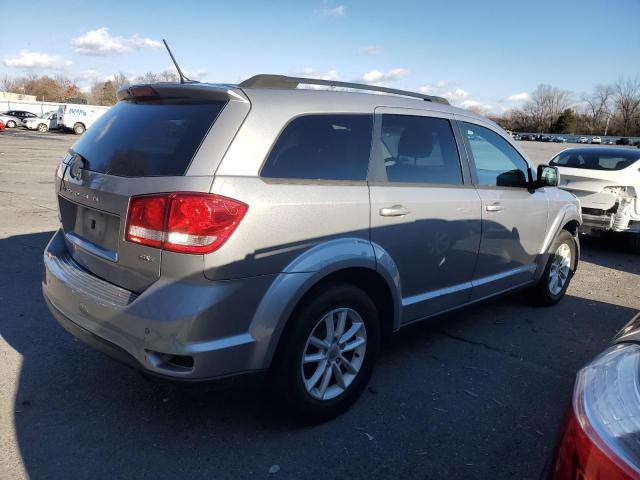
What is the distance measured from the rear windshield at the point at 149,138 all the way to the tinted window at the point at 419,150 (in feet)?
4.08

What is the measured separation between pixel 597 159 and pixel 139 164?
27.2 ft

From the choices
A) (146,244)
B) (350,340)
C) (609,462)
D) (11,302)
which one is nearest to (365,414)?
(350,340)

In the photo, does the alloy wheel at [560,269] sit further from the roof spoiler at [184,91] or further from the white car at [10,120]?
the white car at [10,120]

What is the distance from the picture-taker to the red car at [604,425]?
1175mm

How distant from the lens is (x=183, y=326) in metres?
2.41

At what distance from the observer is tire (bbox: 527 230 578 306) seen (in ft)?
17.1

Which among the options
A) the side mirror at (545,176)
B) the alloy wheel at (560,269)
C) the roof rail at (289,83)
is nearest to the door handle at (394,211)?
the roof rail at (289,83)

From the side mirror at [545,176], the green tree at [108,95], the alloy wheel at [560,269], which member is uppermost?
the green tree at [108,95]

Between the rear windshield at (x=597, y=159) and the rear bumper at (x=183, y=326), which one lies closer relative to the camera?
the rear bumper at (x=183, y=326)

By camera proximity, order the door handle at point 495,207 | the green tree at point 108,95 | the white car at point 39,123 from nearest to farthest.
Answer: the door handle at point 495,207
the white car at point 39,123
the green tree at point 108,95

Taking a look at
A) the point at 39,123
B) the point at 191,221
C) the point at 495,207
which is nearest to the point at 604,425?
the point at 191,221

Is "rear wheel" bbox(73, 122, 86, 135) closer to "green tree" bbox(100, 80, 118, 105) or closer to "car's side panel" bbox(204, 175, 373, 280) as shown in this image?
"green tree" bbox(100, 80, 118, 105)

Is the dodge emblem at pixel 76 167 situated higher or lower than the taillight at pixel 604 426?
higher

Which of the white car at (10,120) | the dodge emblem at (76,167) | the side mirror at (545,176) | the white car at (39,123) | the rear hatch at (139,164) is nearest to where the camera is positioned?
the rear hatch at (139,164)
